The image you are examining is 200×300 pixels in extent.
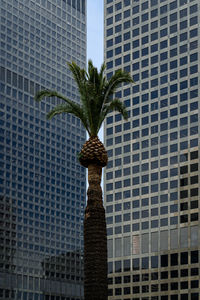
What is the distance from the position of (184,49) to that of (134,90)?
52.4ft

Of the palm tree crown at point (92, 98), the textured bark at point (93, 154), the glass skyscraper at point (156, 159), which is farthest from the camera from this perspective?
the glass skyscraper at point (156, 159)

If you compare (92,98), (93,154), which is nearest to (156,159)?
(92,98)

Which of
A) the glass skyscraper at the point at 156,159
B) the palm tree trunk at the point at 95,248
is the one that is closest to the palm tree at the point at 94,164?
the palm tree trunk at the point at 95,248

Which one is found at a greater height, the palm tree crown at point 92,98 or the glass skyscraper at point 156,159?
the glass skyscraper at point 156,159

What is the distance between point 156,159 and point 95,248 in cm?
11158

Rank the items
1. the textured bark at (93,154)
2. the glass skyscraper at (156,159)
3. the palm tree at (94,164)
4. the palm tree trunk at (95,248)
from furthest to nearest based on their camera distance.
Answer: the glass skyscraper at (156,159), the textured bark at (93,154), the palm tree at (94,164), the palm tree trunk at (95,248)

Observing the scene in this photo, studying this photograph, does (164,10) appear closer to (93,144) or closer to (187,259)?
(187,259)

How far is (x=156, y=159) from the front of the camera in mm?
152875

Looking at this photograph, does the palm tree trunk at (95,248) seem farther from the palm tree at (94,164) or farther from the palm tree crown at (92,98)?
the palm tree crown at (92,98)

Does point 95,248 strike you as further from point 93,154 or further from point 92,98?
point 92,98

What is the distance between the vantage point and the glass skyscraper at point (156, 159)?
144500 millimetres

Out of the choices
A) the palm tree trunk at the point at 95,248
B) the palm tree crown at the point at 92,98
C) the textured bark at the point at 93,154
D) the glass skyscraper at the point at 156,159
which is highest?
the glass skyscraper at the point at 156,159

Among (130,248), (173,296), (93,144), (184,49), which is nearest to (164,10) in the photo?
(184,49)

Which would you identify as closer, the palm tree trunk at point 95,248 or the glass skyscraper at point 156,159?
the palm tree trunk at point 95,248
